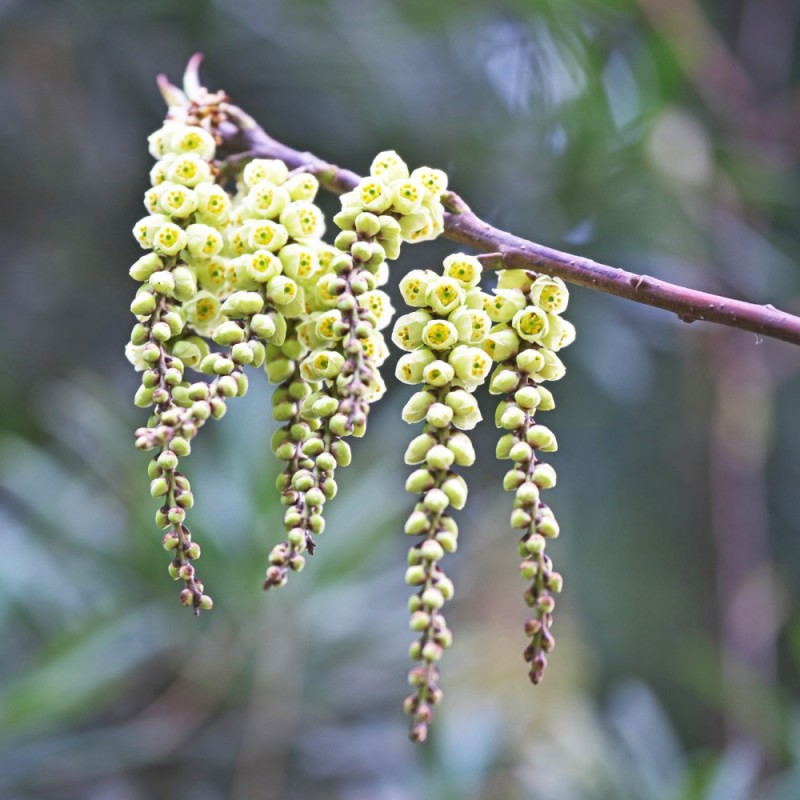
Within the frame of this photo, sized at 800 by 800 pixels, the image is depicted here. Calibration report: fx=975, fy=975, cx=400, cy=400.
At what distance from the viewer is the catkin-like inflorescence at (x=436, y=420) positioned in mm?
604

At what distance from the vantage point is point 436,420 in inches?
25.3

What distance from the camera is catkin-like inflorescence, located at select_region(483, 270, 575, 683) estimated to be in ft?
2.01

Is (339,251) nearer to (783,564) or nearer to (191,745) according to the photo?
(191,745)

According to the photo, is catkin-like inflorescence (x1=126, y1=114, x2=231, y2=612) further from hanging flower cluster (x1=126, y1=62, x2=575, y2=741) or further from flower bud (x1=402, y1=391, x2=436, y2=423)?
flower bud (x1=402, y1=391, x2=436, y2=423)

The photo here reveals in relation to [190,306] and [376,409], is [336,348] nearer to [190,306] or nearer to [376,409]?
[190,306]

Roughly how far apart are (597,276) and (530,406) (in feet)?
0.34

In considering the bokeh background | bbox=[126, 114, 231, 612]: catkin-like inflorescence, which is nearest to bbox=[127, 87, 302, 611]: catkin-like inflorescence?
bbox=[126, 114, 231, 612]: catkin-like inflorescence

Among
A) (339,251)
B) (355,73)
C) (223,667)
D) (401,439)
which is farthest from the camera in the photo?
(355,73)

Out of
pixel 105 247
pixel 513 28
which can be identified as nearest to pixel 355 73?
pixel 513 28

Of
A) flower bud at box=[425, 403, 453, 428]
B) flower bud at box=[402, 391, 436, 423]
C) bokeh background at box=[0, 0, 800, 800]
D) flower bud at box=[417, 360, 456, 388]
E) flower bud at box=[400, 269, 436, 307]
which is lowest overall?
flower bud at box=[425, 403, 453, 428]

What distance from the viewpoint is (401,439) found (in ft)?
7.96

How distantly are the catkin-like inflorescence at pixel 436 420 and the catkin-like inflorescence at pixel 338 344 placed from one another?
31 mm

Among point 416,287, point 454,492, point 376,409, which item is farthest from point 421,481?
point 376,409

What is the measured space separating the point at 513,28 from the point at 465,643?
1723mm
